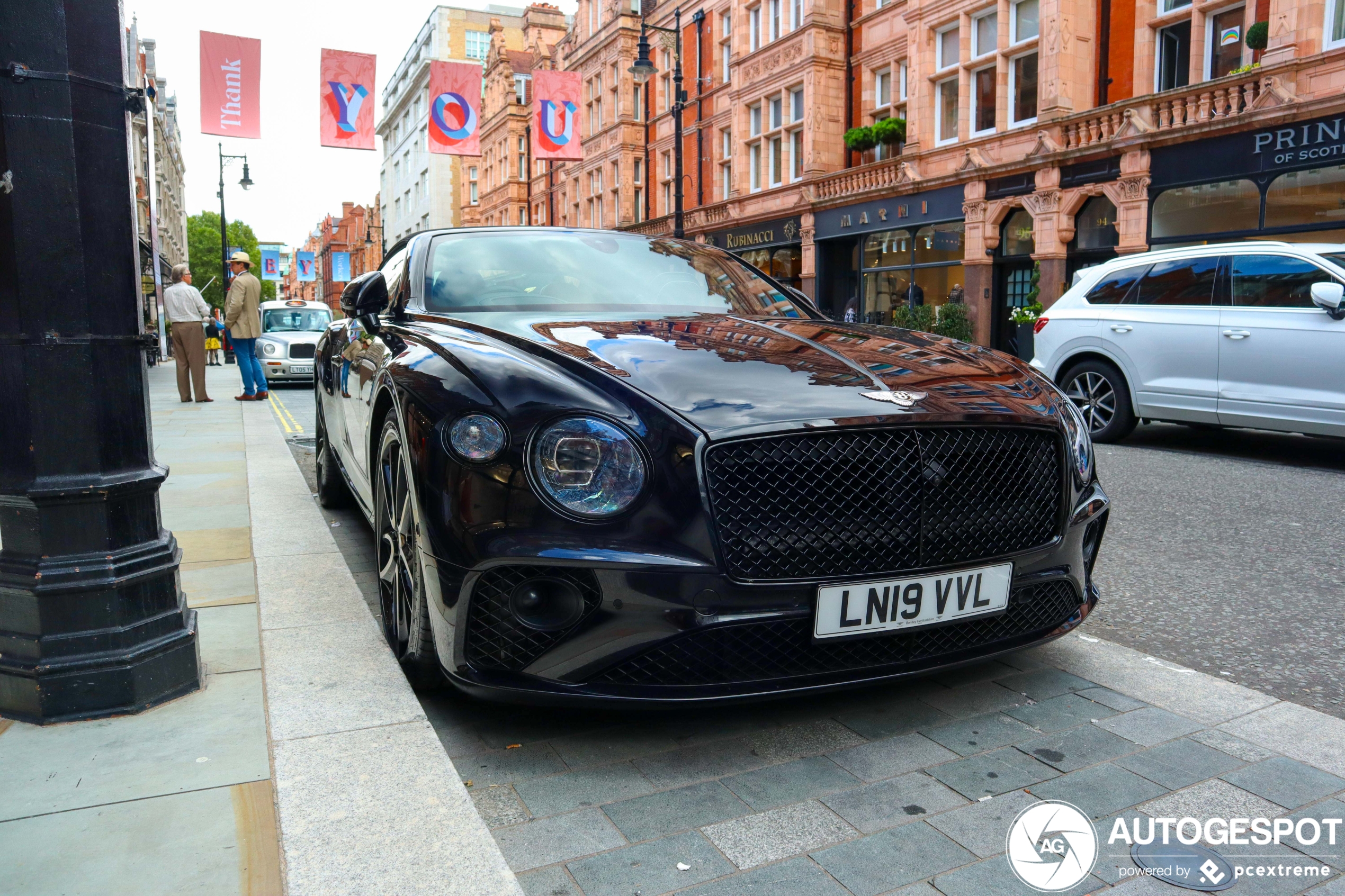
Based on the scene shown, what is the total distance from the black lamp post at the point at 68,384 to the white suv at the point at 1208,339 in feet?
→ 24.9

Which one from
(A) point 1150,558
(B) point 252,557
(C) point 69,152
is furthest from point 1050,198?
(C) point 69,152

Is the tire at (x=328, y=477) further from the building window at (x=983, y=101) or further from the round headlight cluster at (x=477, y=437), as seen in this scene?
the building window at (x=983, y=101)

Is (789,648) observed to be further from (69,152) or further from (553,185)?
(553,185)

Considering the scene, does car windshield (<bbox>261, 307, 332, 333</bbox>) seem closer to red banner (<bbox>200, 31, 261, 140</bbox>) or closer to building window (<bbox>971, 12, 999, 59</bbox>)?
red banner (<bbox>200, 31, 261, 140</bbox>)

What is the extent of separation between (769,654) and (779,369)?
738mm

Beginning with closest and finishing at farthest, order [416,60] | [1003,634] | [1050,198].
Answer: [1003,634] → [1050,198] → [416,60]

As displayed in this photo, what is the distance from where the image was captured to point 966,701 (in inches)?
111

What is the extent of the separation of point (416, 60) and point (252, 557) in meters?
80.9

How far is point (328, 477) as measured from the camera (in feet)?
18.3

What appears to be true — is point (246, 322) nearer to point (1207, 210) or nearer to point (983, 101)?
point (1207, 210)

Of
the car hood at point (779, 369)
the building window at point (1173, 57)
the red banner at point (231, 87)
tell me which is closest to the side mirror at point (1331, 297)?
the car hood at point (779, 369)

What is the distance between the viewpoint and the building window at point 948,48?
21078mm

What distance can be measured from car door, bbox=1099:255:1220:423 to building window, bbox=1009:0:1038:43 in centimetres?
1262

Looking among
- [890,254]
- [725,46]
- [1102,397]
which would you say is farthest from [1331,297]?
[725,46]
